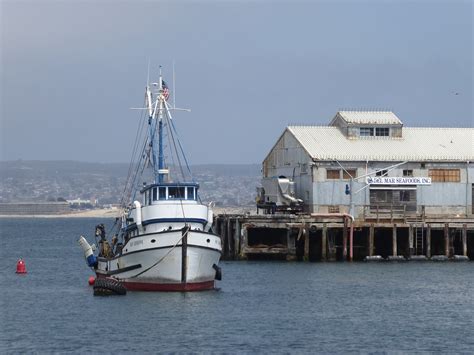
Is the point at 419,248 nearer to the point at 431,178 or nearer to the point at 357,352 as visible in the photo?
the point at 431,178

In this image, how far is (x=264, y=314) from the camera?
57594mm

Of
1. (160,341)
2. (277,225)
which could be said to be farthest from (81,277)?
(160,341)

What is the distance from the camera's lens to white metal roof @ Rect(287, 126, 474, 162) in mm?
91875

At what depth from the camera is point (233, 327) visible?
175 feet

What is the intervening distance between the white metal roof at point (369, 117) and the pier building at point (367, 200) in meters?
0.08

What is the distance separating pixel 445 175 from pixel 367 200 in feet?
20.5

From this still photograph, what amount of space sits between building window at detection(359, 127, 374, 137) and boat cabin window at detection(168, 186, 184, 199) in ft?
A: 109

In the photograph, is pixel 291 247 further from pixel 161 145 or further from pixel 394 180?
pixel 161 145

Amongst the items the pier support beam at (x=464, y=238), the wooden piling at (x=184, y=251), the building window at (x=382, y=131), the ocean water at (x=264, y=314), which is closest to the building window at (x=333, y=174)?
the building window at (x=382, y=131)

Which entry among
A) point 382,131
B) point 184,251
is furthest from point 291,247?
point 184,251

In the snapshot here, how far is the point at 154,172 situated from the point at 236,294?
8406 millimetres

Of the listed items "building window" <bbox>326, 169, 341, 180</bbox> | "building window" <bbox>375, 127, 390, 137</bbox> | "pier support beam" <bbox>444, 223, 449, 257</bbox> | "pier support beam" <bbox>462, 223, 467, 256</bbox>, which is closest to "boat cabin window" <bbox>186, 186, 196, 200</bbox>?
"pier support beam" <bbox>444, 223, 449, 257</bbox>

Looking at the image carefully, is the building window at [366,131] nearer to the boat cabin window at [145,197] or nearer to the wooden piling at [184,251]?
the boat cabin window at [145,197]

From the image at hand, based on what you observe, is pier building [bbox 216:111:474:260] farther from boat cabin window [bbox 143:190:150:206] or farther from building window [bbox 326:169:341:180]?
boat cabin window [bbox 143:190:150:206]
